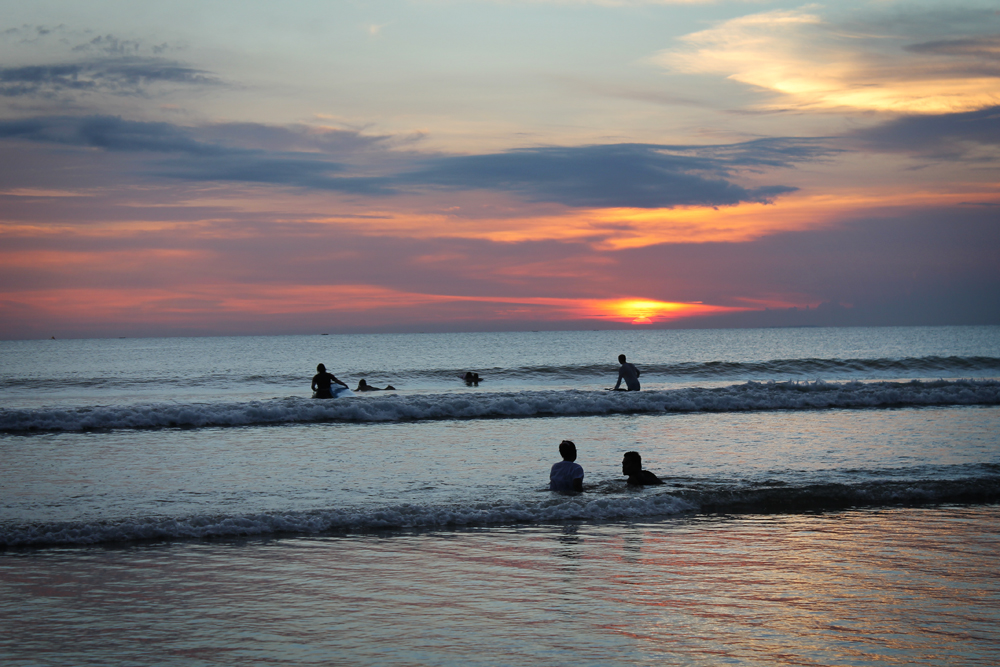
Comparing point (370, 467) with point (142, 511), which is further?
point (370, 467)

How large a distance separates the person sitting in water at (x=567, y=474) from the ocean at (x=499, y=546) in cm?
42

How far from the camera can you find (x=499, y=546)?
834 cm

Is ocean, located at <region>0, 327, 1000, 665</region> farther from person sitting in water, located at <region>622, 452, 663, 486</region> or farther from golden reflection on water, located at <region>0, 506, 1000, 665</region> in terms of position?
person sitting in water, located at <region>622, 452, 663, 486</region>

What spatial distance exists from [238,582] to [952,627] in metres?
6.45

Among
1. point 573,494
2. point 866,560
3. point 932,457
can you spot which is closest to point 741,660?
point 866,560

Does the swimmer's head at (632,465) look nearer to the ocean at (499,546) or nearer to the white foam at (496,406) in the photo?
the ocean at (499,546)

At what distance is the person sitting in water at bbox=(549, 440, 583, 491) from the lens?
10.8 m

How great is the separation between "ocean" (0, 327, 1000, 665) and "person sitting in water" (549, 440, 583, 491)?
42 centimetres

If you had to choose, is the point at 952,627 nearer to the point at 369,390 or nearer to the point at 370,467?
the point at 370,467

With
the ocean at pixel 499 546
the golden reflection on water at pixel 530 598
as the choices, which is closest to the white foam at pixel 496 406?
the ocean at pixel 499 546

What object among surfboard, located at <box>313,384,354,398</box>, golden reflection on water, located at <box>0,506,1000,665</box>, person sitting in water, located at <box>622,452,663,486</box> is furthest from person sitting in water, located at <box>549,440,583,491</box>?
surfboard, located at <box>313,384,354,398</box>

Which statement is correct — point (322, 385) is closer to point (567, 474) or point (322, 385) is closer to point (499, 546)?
point (567, 474)

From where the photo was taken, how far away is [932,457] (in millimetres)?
13977

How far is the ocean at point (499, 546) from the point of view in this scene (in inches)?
214
